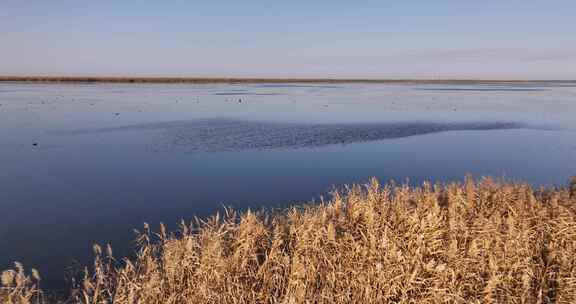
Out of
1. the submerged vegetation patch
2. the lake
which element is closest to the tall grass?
the lake

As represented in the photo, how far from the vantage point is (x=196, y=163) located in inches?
571

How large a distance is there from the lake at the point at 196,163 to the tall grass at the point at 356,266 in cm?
197

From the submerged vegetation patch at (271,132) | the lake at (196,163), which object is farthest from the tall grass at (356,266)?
the submerged vegetation patch at (271,132)

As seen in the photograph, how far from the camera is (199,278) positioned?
18.2 ft

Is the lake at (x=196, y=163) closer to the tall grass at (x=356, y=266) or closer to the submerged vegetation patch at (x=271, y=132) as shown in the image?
the submerged vegetation patch at (x=271, y=132)

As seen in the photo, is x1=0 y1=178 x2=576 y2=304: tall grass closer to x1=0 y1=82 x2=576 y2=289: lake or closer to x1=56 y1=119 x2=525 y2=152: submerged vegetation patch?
x1=0 y1=82 x2=576 y2=289: lake

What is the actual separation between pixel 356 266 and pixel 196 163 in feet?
32.2

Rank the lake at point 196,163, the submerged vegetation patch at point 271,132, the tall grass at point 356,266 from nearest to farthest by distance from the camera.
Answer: the tall grass at point 356,266 → the lake at point 196,163 → the submerged vegetation patch at point 271,132

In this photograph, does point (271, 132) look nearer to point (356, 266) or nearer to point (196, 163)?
point (196, 163)

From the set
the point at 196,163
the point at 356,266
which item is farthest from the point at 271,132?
the point at 356,266

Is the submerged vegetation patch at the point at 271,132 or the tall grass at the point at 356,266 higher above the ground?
the submerged vegetation patch at the point at 271,132

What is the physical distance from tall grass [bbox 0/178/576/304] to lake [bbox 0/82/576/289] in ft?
6.46

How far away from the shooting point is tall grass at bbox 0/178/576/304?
5.29 meters

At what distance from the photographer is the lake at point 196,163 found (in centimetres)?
857
